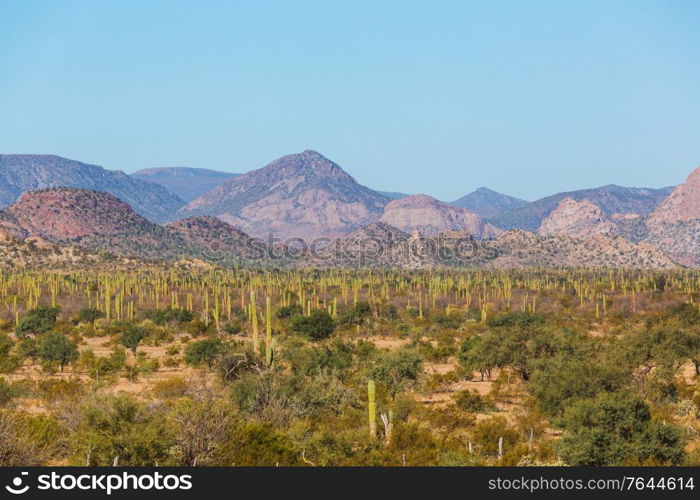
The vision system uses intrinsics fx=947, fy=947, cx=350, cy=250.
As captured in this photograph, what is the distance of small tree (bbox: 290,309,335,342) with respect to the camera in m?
51.7

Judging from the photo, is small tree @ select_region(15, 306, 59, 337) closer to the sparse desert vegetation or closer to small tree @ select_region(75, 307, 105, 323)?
the sparse desert vegetation

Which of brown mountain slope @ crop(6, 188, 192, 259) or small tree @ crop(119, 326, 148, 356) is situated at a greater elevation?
brown mountain slope @ crop(6, 188, 192, 259)

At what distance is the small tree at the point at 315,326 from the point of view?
170 ft

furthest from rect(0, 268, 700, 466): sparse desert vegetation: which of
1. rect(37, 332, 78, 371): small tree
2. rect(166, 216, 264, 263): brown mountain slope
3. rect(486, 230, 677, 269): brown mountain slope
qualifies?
rect(166, 216, 264, 263): brown mountain slope

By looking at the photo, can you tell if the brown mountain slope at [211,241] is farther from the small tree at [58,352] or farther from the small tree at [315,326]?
the small tree at [58,352]

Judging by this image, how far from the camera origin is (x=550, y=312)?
67.4 meters

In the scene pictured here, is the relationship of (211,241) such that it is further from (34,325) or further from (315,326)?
(315,326)

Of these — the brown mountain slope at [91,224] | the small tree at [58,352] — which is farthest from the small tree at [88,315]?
the brown mountain slope at [91,224]

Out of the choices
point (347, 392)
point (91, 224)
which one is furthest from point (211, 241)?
point (347, 392)

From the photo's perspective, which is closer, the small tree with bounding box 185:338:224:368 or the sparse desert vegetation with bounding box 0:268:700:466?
the sparse desert vegetation with bounding box 0:268:700:466

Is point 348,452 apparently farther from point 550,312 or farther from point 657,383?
point 550,312

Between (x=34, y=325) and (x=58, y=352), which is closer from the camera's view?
(x=58, y=352)

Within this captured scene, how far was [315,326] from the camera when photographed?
52281 mm
